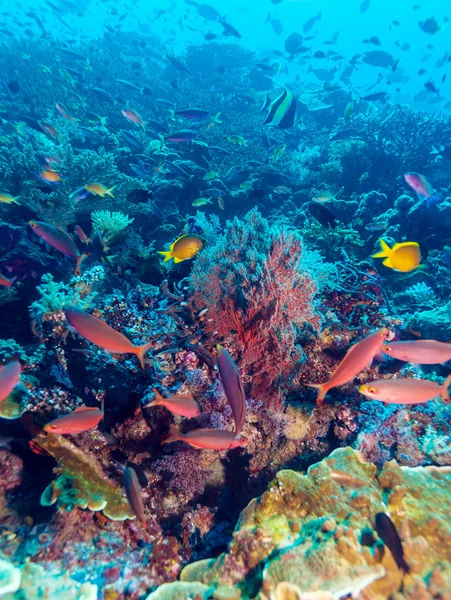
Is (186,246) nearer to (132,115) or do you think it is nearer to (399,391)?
(399,391)

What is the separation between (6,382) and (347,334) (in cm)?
341

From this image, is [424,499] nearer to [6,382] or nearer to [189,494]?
[189,494]

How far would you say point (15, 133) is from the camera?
963 cm

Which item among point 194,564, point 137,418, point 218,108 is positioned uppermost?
point 218,108

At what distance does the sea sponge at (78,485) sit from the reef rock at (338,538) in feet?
2.76

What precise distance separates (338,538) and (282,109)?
7841mm

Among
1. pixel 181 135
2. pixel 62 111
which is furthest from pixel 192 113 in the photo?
pixel 62 111

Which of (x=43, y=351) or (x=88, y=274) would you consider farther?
(x=88, y=274)

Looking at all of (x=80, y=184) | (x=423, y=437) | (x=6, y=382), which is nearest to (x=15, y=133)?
(x=80, y=184)

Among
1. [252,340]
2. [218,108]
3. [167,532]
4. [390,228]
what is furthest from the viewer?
[218,108]

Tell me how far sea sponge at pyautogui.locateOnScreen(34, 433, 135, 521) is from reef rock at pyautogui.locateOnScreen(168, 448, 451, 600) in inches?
33.2

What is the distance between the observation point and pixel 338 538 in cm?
196

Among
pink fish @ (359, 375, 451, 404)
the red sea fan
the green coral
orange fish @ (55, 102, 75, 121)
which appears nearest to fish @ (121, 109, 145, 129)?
orange fish @ (55, 102, 75, 121)

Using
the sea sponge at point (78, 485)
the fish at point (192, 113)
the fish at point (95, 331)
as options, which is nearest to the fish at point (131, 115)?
Answer: the fish at point (192, 113)
